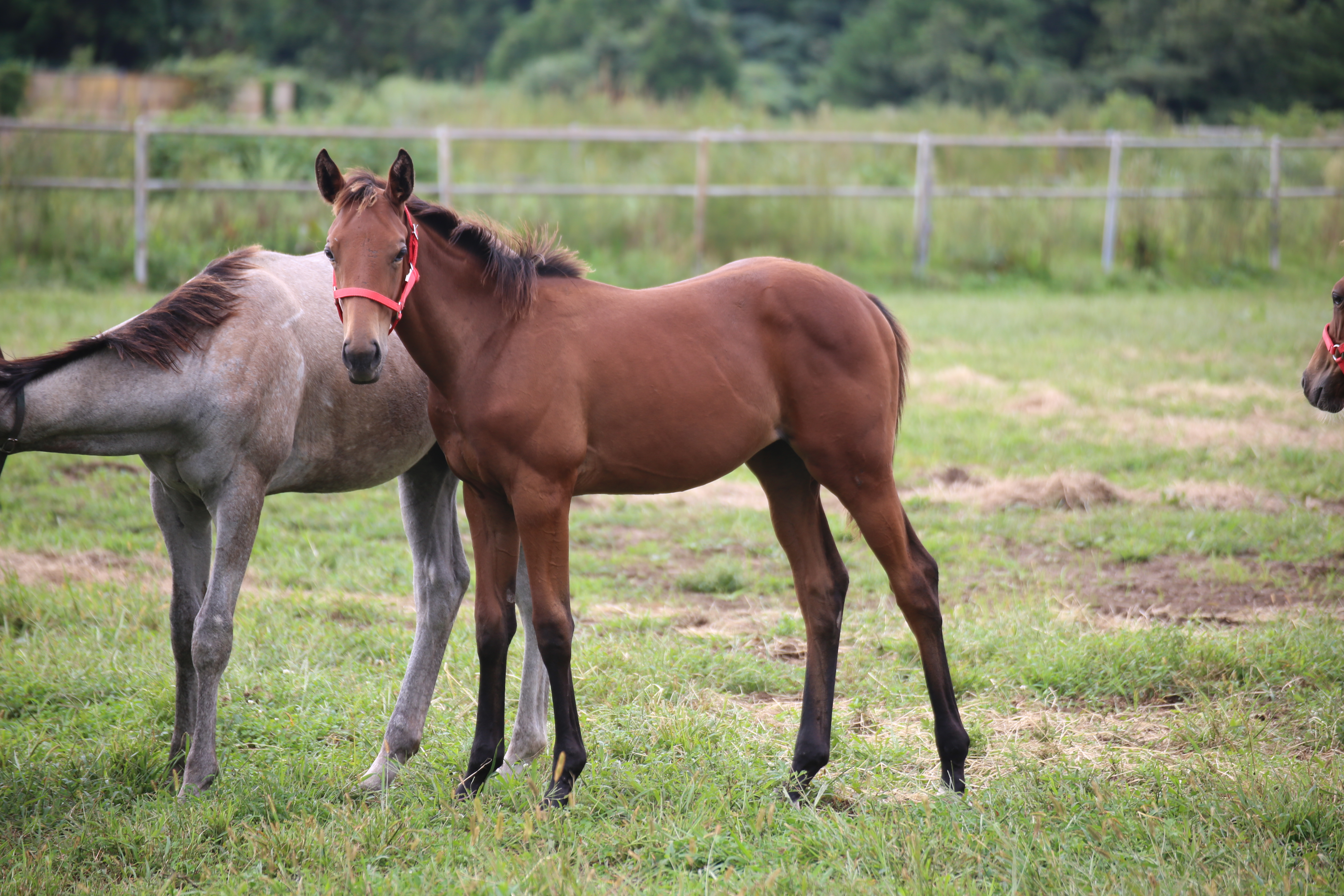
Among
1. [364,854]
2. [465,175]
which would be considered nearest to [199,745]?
[364,854]

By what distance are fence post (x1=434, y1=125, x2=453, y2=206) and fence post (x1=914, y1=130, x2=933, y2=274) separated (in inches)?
240

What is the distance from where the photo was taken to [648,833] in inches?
119

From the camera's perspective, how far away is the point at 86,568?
5258mm

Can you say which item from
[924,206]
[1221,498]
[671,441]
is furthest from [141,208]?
[1221,498]

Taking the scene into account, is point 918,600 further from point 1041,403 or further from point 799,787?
point 1041,403

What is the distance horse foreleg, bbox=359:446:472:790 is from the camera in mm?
3516

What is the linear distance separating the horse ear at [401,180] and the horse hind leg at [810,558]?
1334 millimetres

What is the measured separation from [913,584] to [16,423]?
2.64 meters

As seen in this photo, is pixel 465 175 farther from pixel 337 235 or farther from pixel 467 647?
pixel 337 235

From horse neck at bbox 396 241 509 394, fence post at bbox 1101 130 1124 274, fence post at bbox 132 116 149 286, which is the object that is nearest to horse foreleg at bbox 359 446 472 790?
horse neck at bbox 396 241 509 394

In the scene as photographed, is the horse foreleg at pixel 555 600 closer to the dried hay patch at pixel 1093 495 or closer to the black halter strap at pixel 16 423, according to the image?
the black halter strap at pixel 16 423

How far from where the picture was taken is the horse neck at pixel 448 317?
3.08m

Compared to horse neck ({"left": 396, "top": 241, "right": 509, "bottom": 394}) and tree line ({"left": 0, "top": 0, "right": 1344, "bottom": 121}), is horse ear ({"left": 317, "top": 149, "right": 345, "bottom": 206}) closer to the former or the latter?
horse neck ({"left": 396, "top": 241, "right": 509, "bottom": 394})

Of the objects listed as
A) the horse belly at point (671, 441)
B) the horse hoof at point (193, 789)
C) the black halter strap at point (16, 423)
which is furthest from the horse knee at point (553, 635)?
the black halter strap at point (16, 423)
